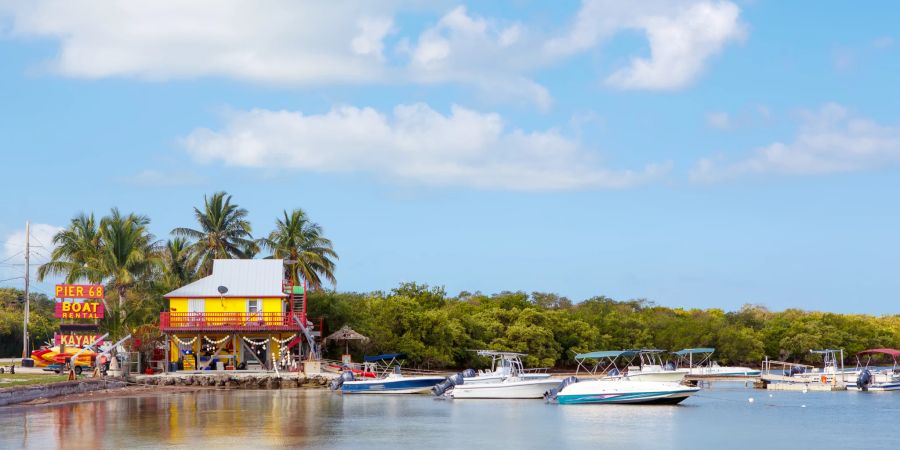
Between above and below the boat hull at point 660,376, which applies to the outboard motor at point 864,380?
below

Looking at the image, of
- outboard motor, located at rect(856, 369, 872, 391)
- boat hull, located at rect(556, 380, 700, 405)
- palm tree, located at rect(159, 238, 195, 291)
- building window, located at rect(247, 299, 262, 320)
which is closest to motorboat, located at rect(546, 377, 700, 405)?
boat hull, located at rect(556, 380, 700, 405)

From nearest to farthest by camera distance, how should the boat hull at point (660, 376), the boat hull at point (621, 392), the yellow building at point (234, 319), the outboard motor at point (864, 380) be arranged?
the boat hull at point (621, 392) → the boat hull at point (660, 376) → the yellow building at point (234, 319) → the outboard motor at point (864, 380)

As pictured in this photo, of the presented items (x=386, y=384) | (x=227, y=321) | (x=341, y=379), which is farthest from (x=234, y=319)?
(x=386, y=384)

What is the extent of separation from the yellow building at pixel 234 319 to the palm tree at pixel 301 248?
10058 millimetres

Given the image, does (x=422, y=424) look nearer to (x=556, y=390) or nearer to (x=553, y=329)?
(x=556, y=390)

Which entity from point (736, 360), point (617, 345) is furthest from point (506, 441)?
point (736, 360)

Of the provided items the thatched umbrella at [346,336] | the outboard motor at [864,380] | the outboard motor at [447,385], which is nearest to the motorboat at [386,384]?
the outboard motor at [447,385]

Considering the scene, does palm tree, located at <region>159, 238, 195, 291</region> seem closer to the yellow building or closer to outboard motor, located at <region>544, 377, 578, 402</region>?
the yellow building

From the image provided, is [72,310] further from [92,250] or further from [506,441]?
[506,441]

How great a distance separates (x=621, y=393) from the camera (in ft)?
154

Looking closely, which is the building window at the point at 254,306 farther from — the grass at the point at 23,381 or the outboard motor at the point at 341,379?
the grass at the point at 23,381

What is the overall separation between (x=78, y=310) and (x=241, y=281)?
10.3m

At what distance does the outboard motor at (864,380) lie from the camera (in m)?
64.8

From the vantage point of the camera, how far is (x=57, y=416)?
36438mm
